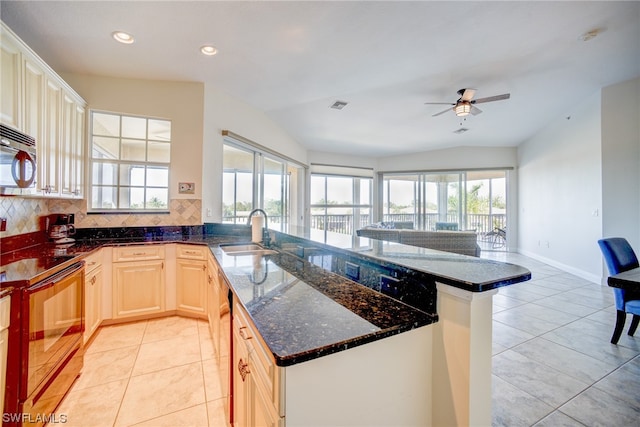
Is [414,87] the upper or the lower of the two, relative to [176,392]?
upper

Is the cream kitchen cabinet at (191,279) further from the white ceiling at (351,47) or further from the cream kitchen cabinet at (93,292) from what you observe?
the white ceiling at (351,47)

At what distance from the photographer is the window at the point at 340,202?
24.2ft

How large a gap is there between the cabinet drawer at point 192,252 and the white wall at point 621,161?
5568 millimetres

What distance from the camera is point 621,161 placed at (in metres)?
3.99

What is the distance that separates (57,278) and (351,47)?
2.93 m

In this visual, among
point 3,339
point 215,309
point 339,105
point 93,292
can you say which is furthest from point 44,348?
point 339,105

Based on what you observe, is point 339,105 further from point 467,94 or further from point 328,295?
point 328,295

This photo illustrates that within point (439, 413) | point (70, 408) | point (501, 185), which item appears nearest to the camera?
point (439, 413)

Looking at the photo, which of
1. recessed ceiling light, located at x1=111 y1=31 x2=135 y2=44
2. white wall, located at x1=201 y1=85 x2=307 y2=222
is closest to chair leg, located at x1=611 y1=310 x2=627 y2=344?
white wall, located at x1=201 y1=85 x2=307 y2=222

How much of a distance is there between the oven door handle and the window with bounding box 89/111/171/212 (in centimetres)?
139

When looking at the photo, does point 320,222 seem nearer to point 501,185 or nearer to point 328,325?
point 501,185

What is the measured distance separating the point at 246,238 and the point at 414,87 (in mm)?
2918

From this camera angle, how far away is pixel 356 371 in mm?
868

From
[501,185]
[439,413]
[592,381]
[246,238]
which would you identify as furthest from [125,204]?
[501,185]
